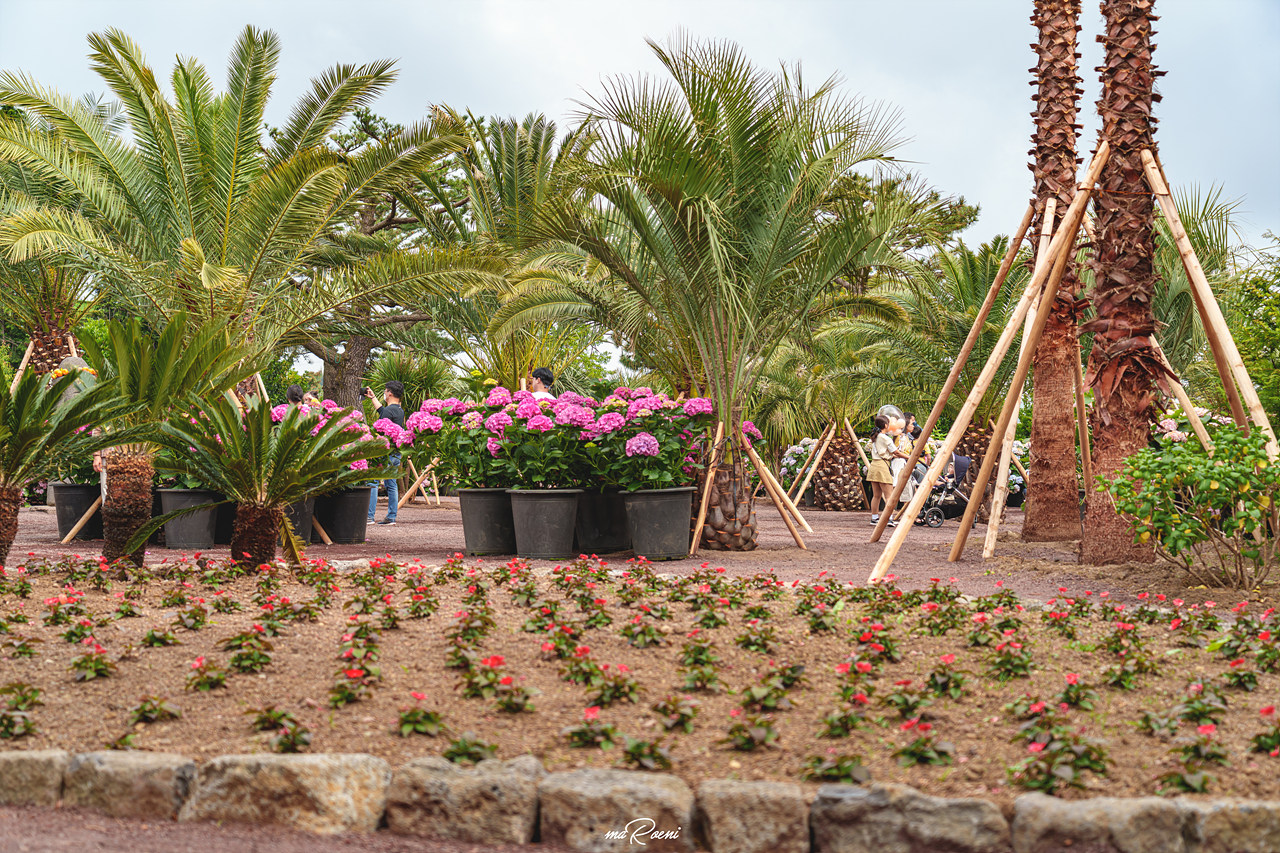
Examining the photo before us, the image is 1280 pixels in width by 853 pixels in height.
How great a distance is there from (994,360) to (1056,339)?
2.94 m

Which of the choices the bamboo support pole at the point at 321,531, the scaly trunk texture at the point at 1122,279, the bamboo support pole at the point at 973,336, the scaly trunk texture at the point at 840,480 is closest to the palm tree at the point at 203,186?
the bamboo support pole at the point at 321,531

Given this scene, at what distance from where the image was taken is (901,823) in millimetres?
2805

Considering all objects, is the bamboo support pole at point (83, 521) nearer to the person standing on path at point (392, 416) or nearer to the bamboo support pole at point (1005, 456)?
the person standing on path at point (392, 416)

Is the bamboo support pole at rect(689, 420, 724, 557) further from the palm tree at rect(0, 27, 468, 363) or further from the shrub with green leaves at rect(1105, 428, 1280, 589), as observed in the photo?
the palm tree at rect(0, 27, 468, 363)

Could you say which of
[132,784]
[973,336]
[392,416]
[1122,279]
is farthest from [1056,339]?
[132,784]

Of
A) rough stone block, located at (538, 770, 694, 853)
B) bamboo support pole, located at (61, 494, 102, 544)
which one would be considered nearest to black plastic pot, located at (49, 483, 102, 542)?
bamboo support pole, located at (61, 494, 102, 544)

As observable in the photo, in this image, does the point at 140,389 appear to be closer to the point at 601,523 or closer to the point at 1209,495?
the point at 601,523

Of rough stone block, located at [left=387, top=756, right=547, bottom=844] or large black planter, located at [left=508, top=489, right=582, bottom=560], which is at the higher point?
large black planter, located at [left=508, top=489, right=582, bottom=560]

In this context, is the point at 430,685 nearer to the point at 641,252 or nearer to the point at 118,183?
the point at 641,252

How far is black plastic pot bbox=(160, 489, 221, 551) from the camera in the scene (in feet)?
29.2

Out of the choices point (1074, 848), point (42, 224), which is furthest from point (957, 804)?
point (42, 224)

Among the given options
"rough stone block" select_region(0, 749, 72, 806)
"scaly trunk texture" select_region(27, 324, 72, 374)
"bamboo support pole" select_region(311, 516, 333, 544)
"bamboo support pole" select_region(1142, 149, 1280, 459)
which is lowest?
"rough stone block" select_region(0, 749, 72, 806)

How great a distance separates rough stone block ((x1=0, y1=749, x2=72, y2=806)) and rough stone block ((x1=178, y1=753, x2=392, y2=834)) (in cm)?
45

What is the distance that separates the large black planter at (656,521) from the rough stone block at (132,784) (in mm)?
5331
